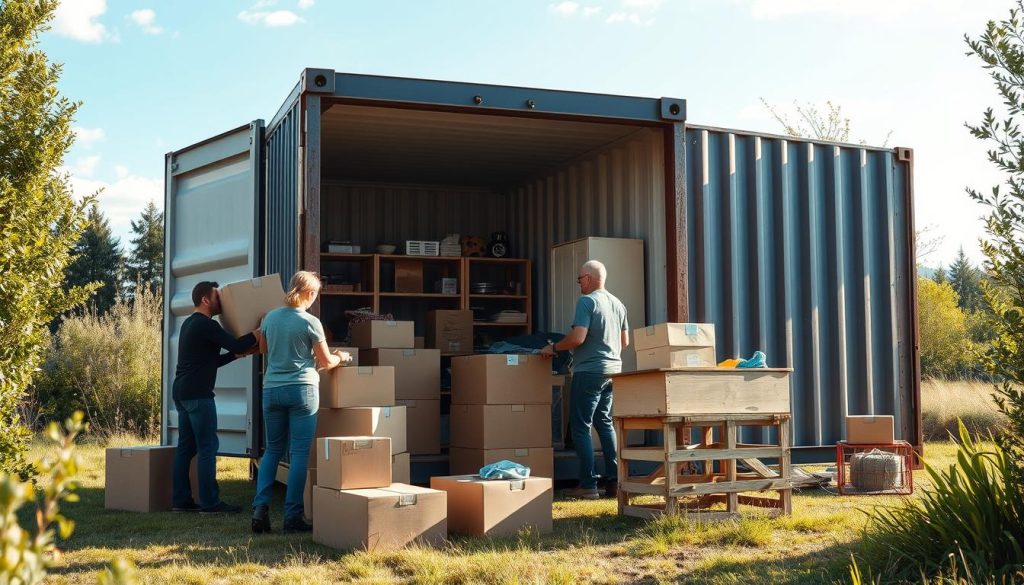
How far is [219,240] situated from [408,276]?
277 cm

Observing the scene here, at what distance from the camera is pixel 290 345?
6.73 m

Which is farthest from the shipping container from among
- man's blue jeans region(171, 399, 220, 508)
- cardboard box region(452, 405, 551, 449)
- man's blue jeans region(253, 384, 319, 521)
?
man's blue jeans region(253, 384, 319, 521)

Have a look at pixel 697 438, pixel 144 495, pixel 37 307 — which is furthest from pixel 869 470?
pixel 37 307

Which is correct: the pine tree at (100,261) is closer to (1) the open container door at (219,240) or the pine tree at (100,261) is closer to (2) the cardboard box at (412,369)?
(1) the open container door at (219,240)

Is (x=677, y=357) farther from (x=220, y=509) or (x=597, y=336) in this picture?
(x=220, y=509)

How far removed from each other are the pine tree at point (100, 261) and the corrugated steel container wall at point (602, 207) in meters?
27.9

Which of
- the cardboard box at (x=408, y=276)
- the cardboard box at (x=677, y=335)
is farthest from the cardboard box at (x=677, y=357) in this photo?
the cardboard box at (x=408, y=276)

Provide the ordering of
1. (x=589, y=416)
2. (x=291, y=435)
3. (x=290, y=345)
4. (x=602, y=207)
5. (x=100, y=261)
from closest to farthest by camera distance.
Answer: (x=290, y=345) → (x=291, y=435) → (x=589, y=416) → (x=602, y=207) → (x=100, y=261)

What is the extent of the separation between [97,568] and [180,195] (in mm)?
5230

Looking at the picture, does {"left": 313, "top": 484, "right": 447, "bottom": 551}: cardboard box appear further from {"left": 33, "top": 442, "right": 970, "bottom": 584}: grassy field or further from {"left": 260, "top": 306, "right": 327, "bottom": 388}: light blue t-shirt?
{"left": 260, "top": 306, "right": 327, "bottom": 388}: light blue t-shirt

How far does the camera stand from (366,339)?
8.72m

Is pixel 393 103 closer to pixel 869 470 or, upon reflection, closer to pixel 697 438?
pixel 697 438

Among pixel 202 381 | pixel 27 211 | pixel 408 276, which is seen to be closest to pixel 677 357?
pixel 202 381

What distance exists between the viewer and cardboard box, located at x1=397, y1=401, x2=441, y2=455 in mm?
8609
